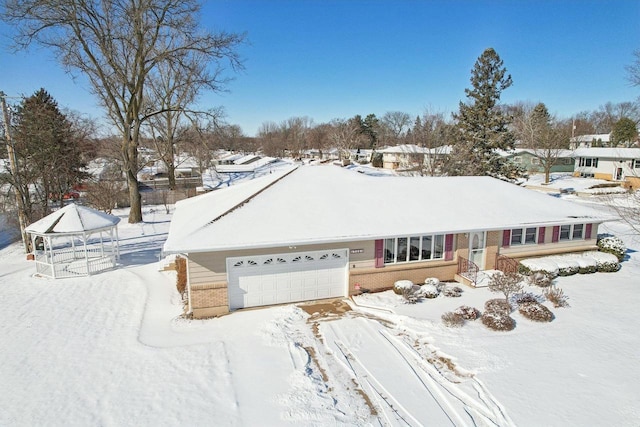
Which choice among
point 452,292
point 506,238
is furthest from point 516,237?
point 452,292

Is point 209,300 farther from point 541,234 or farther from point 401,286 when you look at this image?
point 541,234

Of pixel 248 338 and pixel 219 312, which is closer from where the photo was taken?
pixel 248 338

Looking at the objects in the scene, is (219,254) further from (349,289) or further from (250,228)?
(349,289)

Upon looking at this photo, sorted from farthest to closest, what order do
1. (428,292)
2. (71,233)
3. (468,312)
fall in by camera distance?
1. (71,233)
2. (428,292)
3. (468,312)

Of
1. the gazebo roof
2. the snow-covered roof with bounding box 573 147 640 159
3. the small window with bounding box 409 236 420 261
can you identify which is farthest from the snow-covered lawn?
the snow-covered roof with bounding box 573 147 640 159

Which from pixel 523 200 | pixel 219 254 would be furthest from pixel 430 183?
pixel 219 254

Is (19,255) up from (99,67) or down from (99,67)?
down

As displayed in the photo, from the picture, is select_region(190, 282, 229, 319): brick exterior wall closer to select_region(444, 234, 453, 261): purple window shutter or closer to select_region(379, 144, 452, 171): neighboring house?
select_region(444, 234, 453, 261): purple window shutter
